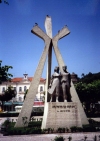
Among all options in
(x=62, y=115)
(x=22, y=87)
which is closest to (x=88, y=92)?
(x=62, y=115)

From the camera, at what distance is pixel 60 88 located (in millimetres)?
15570

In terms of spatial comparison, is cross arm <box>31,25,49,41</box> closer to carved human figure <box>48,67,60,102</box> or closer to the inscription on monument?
carved human figure <box>48,67,60,102</box>

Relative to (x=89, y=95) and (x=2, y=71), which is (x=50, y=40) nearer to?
(x=2, y=71)

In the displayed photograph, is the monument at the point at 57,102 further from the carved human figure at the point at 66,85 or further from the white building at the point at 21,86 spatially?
the white building at the point at 21,86

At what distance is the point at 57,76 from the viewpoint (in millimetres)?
15617

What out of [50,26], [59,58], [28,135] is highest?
[50,26]

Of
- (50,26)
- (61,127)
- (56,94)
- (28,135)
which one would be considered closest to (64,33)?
(50,26)

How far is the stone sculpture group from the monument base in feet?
2.07

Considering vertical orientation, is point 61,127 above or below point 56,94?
below

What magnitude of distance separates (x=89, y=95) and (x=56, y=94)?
2233cm

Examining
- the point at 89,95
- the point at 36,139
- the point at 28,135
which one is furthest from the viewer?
the point at 89,95

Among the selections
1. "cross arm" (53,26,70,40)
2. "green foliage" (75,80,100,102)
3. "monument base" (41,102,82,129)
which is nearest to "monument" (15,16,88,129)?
"monument base" (41,102,82,129)

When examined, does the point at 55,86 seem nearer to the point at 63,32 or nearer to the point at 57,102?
the point at 57,102

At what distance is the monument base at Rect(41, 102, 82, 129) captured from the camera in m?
14.5
